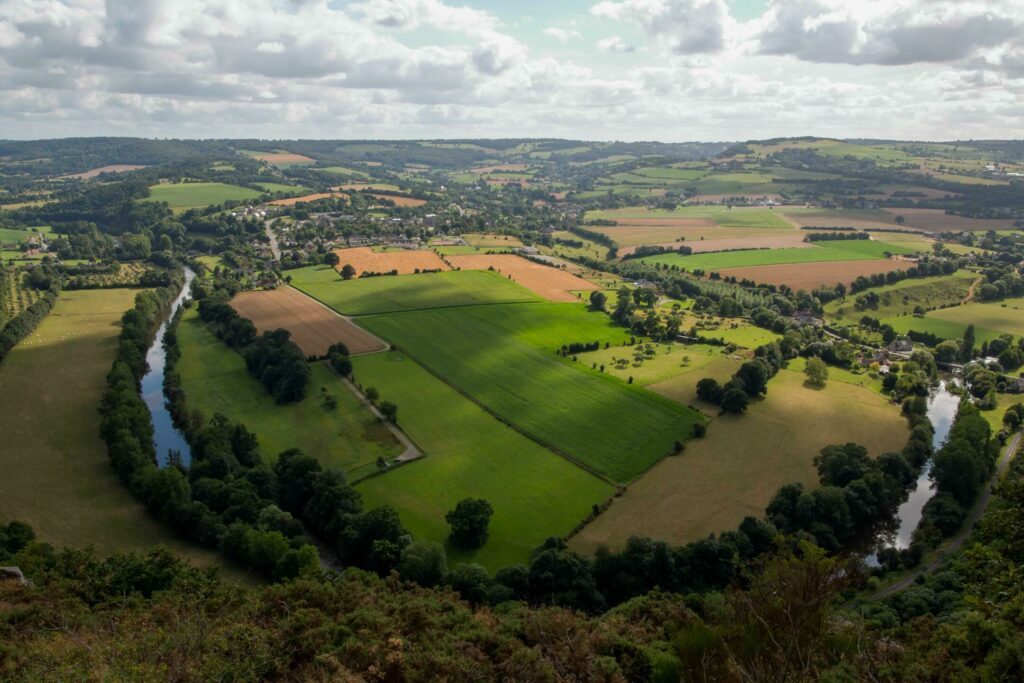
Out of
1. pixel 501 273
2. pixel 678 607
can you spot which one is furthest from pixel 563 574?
pixel 501 273

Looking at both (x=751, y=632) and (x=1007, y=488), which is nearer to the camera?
(x=1007, y=488)

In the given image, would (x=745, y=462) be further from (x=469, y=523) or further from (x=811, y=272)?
(x=811, y=272)

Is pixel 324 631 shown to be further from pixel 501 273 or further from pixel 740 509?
pixel 501 273

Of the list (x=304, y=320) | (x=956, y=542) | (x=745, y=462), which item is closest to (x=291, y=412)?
(x=304, y=320)

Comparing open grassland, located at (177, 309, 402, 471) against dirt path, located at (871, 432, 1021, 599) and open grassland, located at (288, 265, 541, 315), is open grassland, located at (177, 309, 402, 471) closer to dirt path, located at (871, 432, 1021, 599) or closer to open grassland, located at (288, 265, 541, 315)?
open grassland, located at (288, 265, 541, 315)

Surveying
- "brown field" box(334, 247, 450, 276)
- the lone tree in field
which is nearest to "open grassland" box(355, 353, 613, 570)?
the lone tree in field
